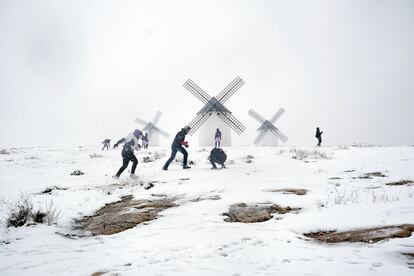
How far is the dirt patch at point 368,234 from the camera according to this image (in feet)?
16.0

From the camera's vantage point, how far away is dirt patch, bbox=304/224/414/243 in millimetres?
4863

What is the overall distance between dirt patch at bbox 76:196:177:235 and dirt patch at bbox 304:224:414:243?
327 cm

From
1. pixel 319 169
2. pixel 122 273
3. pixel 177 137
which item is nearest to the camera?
pixel 122 273

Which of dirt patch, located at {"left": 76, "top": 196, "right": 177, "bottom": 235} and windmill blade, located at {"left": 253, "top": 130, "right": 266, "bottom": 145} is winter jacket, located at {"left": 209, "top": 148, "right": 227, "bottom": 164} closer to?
dirt patch, located at {"left": 76, "top": 196, "right": 177, "bottom": 235}

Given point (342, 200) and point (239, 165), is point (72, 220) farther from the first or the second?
point (239, 165)

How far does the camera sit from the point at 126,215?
6961 millimetres

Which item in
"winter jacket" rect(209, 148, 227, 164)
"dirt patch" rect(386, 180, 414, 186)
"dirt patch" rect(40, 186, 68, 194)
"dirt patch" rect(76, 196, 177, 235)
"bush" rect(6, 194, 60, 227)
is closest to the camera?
"bush" rect(6, 194, 60, 227)

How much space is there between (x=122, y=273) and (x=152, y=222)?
237 cm

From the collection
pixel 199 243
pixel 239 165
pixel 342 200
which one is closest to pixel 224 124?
pixel 239 165

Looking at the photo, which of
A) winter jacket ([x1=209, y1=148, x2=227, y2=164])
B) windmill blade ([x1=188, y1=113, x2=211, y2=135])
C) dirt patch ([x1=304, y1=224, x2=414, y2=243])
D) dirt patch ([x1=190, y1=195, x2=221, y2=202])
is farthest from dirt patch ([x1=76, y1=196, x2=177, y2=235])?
windmill blade ([x1=188, y1=113, x2=211, y2=135])

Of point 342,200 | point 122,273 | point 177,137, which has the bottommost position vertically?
point 122,273

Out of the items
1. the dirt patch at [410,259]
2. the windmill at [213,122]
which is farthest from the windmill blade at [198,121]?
the dirt patch at [410,259]

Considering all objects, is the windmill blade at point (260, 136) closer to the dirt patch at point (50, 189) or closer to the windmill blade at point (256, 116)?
the windmill blade at point (256, 116)

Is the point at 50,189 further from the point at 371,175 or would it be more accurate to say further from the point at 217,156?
the point at 371,175
